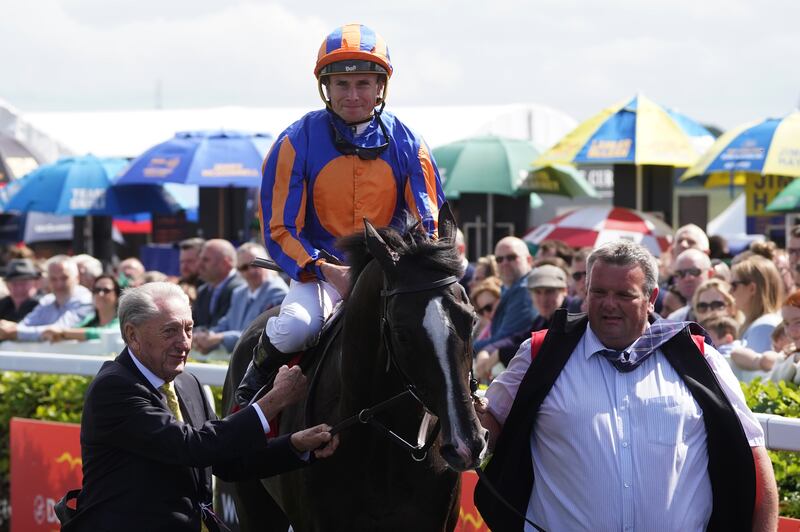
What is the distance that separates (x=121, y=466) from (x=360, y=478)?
2.64ft

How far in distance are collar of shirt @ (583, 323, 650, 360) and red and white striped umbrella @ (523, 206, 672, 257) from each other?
23.7 ft

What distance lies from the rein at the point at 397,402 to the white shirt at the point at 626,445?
0.41m

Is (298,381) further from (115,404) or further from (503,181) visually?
(503,181)

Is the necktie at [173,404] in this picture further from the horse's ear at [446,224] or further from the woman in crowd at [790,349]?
the woman in crowd at [790,349]

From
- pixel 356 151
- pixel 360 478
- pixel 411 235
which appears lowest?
pixel 360 478

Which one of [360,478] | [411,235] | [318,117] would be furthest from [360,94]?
[360,478]

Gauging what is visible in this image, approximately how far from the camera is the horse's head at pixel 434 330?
349cm

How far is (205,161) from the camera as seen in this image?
13.3 meters

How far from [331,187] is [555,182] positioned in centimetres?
931

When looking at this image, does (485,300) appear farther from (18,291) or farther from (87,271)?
(18,291)

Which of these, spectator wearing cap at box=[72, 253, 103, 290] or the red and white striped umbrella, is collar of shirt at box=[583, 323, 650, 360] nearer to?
the red and white striped umbrella

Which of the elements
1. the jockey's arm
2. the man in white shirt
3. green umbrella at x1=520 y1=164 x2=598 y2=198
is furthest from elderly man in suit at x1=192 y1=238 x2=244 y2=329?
the man in white shirt

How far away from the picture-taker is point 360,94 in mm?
4605

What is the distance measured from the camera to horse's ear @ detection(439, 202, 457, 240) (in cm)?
400
